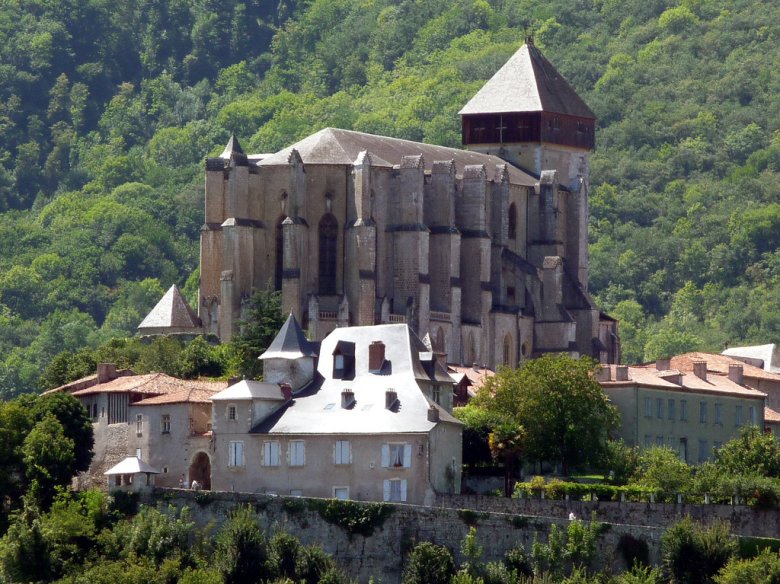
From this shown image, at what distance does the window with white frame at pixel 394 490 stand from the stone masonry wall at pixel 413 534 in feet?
7.54

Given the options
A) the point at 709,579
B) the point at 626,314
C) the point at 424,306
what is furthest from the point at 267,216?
the point at 626,314

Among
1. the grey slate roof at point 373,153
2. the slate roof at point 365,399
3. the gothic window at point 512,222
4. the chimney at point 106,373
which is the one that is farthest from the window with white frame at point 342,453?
the gothic window at point 512,222

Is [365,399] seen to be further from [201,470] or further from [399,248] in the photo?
[399,248]

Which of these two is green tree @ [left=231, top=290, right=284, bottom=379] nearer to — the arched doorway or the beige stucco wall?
the arched doorway

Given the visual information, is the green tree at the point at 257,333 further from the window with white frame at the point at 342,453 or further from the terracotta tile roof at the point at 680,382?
the window with white frame at the point at 342,453

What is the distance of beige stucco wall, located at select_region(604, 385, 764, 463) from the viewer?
9938 centimetres

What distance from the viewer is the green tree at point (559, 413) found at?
92562mm

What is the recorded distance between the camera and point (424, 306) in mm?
112062

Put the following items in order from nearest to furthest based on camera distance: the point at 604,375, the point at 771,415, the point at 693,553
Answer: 1. the point at 693,553
2. the point at 604,375
3. the point at 771,415

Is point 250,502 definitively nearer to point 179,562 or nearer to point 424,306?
point 179,562

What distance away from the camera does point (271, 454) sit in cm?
8619

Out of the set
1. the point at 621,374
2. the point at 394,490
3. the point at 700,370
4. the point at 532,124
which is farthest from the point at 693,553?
the point at 532,124

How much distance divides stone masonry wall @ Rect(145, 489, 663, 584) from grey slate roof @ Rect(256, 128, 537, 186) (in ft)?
106

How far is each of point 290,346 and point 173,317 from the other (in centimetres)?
2371
